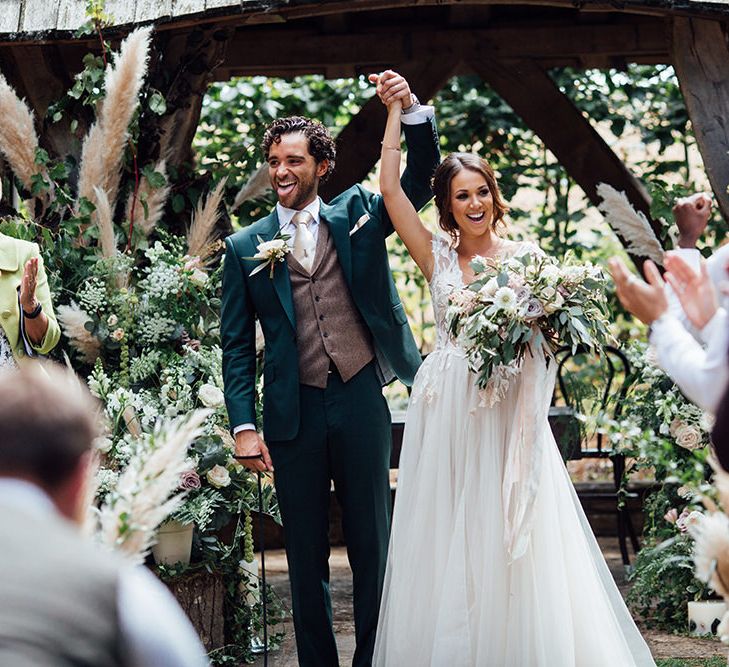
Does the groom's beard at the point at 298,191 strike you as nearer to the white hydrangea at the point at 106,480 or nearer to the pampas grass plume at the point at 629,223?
the white hydrangea at the point at 106,480

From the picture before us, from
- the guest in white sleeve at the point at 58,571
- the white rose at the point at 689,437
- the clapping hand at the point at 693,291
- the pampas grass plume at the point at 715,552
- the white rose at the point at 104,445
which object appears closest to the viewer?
the guest in white sleeve at the point at 58,571

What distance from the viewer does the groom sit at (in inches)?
163

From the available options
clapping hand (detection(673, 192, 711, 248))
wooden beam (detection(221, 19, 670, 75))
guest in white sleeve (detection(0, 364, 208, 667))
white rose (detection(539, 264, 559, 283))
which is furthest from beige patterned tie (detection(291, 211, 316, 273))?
wooden beam (detection(221, 19, 670, 75))

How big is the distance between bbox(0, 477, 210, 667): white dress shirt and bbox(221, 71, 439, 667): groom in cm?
250

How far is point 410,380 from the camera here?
4.32 meters

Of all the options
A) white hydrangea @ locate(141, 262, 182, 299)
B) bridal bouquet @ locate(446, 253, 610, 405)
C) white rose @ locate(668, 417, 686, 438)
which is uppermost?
white hydrangea @ locate(141, 262, 182, 299)

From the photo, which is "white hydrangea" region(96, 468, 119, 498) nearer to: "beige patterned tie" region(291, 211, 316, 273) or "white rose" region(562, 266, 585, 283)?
"beige patterned tie" region(291, 211, 316, 273)

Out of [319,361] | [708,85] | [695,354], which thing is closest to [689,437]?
[708,85]

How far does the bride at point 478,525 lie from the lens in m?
4.11

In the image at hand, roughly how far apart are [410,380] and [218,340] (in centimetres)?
142

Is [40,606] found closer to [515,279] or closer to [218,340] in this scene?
[515,279]

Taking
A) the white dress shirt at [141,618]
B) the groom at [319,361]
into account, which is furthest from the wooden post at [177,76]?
the white dress shirt at [141,618]

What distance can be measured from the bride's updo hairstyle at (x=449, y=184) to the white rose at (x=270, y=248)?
0.65m

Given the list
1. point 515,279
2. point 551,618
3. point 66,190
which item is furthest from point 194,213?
point 551,618
